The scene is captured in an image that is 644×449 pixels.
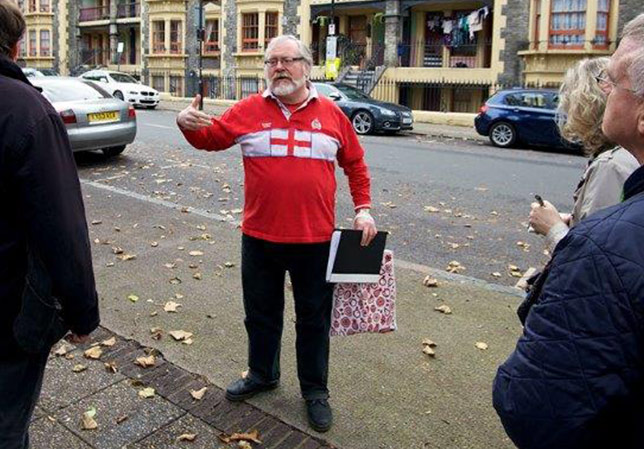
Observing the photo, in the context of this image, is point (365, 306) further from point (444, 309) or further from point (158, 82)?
point (158, 82)

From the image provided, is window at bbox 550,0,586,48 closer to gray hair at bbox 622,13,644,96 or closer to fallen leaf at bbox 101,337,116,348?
fallen leaf at bbox 101,337,116,348

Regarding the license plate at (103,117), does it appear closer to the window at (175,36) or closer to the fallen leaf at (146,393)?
the fallen leaf at (146,393)

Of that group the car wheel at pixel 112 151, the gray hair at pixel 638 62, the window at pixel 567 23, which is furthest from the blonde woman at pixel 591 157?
the window at pixel 567 23

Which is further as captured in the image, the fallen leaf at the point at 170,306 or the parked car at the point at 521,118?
the parked car at the point at 521,118

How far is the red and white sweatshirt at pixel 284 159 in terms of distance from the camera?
3.21 m

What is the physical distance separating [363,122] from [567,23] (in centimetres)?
1093

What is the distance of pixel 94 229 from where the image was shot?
7102mm

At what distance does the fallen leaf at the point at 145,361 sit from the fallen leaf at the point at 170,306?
845mm

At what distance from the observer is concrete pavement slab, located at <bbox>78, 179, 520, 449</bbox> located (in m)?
3.35

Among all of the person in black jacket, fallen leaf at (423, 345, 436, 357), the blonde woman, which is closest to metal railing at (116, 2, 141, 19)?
fallen leaf at (423, 345, 436, 357)

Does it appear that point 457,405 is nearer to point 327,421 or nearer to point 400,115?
point 327,421

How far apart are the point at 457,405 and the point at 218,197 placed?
617 centimetres

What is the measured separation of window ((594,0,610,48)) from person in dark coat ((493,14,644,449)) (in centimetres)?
2515

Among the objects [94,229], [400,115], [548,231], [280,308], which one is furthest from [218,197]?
[400,115]
